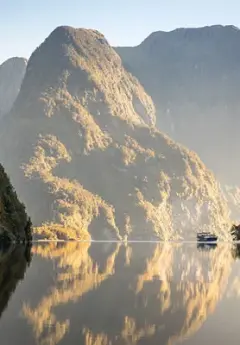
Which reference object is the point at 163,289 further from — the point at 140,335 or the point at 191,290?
the point at 140,335

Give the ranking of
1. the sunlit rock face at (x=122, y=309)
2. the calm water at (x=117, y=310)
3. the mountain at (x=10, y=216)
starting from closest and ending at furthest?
the calm water at (x=117, y=310) < the sunlit rock face at (x=122, y=309) < the mountain at (x=10, y=216)

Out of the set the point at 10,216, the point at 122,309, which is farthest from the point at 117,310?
the point at 10,216

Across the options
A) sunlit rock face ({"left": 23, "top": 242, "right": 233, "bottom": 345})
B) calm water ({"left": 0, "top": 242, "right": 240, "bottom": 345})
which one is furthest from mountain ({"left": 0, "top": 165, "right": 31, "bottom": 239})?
sunlit rock face ({"left": 23, "top": 242, "right": 233, "bottom": 345})

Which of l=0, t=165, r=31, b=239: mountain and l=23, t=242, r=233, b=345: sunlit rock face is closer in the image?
l=23, t=242, r=233, b=345: sunlit rock face

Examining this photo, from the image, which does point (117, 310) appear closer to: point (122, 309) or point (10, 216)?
point (122, 309)

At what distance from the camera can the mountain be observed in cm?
11761

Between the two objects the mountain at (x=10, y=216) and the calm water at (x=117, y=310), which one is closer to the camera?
the calm water at (x=117, y=310)

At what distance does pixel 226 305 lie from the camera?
3189 cm

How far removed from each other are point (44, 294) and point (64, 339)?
41.7 ft

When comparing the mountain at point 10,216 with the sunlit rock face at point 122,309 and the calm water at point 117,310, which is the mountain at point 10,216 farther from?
the sunlit rock face at point 122,309

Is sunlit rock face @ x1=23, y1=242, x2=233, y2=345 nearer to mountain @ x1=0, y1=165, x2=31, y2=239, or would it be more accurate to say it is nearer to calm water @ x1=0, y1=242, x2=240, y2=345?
calm water @ x1=0, y1=242, x2=240, y2=345

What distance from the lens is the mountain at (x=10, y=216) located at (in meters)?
Result: 118

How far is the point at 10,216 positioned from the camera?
121812 mm

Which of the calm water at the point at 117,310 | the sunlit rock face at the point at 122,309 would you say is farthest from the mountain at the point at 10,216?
the sunlit rock face at the point at 122,309
